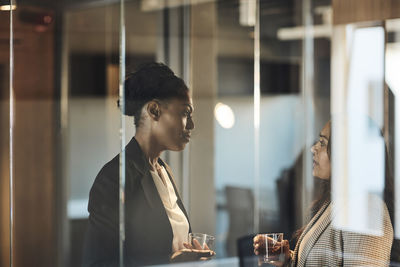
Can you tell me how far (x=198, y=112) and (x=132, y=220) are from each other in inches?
18.9

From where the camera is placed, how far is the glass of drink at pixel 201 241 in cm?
219

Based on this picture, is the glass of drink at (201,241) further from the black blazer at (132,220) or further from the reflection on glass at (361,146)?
the reflection on glass at (361,146)

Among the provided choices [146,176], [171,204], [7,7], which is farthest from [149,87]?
[7,7]

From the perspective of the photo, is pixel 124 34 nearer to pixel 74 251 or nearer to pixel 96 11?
pixel 96 11

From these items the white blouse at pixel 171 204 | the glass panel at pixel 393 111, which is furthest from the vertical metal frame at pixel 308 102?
the white blouse at pixel 171 204

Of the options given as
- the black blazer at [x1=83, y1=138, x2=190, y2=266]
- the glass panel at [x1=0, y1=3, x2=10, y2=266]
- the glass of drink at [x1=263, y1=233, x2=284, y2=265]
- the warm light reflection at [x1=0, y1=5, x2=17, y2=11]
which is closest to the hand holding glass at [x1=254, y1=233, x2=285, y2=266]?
the glass of drink at [x1=263, y1=233, x2=284, y2=265]

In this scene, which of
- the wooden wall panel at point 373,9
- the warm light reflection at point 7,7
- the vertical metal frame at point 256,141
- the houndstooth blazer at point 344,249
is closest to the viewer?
the houndstooth blazer at point 344,249

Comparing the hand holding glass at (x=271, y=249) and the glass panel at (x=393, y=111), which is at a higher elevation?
the glass panel at (x=393, y=111)

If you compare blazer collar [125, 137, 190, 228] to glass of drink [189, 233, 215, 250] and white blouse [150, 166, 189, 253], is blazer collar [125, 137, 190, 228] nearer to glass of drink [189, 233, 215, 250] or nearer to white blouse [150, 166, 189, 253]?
white blouse [150, 166, 189, 253]

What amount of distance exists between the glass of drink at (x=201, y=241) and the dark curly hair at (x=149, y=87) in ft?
1.54

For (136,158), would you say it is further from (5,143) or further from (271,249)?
(5,143)

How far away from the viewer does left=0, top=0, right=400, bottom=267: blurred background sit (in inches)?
87.5

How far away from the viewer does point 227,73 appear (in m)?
2.96

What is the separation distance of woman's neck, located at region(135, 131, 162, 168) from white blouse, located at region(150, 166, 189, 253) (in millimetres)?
42
